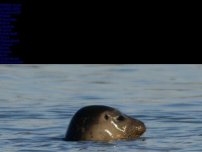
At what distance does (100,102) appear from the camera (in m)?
12.4

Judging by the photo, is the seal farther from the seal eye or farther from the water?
the water

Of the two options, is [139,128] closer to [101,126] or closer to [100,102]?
[101,126]

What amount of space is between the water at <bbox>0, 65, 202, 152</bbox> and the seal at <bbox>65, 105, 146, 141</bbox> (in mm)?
168

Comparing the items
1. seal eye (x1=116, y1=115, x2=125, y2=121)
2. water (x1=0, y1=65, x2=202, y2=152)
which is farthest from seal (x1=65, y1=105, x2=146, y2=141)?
water (x1=0, y1=65, x2=202, y2=152)

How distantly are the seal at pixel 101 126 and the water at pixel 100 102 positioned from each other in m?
0.17

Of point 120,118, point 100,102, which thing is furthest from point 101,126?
point 100,102

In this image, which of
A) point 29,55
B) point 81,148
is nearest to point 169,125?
point 81,148

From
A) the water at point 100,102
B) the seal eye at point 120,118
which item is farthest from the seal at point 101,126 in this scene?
the water at point 100,102

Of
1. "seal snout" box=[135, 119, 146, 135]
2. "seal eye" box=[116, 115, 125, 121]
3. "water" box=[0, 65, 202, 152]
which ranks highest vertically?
"seal eye" box=[116, 115, 125, 121]

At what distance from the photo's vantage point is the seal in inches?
312

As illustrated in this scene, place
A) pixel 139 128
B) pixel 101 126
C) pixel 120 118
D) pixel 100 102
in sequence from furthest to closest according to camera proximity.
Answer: pixel 100 102
pixel 120 118
pixel 139 128
pixel 101 126

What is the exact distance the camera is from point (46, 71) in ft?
60.7

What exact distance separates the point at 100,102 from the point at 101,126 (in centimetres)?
431

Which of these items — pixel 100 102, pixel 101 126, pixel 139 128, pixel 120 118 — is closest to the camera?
pixel 101 126
